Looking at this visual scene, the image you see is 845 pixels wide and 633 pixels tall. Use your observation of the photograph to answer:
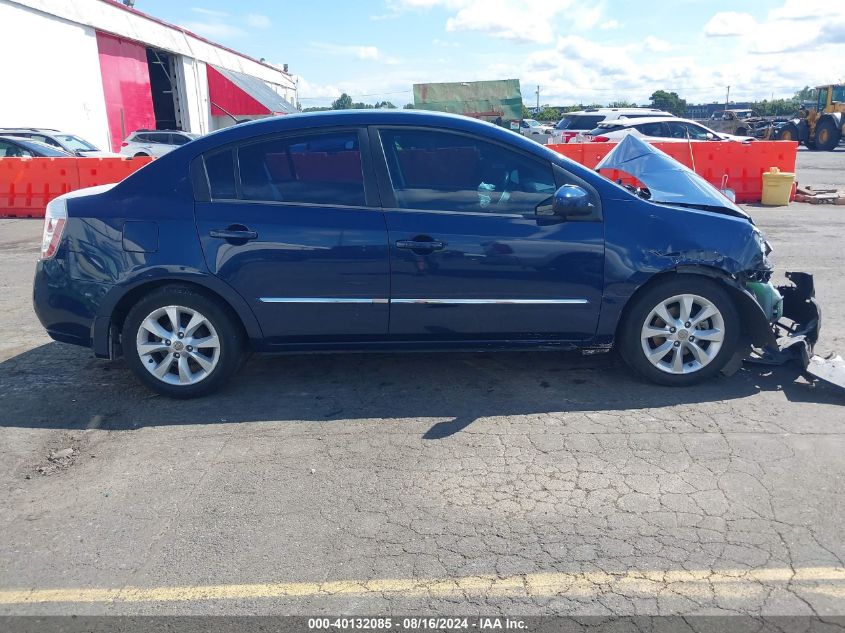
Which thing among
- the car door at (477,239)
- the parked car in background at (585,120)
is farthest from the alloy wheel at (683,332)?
the parked car in background at (585,120)

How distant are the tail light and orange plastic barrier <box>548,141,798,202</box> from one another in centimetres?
1070

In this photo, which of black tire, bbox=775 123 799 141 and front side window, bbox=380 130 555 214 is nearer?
front side window, bbox=380 130 555 214

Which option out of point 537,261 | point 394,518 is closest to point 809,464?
point 537,261

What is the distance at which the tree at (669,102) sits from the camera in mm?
67125

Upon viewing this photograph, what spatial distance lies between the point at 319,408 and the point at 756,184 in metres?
12.5

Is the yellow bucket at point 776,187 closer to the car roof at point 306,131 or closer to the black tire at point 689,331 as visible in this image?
the black tire at point 689,331

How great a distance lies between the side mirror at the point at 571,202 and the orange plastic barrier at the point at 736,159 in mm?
9656

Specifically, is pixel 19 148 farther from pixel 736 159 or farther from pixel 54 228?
pixel 736 159

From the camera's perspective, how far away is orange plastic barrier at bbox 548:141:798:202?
14.0 meters

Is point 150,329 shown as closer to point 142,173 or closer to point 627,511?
point 142,173

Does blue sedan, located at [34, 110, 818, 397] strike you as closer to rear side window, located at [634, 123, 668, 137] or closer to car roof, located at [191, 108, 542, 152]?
car roof, located at [191, 108, 542, 152]

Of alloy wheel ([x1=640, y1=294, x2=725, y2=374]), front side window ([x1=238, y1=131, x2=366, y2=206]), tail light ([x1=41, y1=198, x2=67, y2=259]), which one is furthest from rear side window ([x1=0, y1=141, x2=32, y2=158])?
alloy wheel ([x1=640, y1=294, x2=725, y2=374])

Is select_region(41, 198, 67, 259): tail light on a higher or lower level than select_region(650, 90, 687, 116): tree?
lower

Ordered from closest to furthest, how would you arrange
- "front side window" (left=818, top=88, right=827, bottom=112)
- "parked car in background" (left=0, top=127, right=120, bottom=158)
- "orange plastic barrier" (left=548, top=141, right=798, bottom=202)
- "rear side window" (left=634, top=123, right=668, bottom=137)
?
"orange plastic barrier" (left=548, top=141, right=798, bottom=202) < "parked car in background" (left=0, top=127, right=120, bottom=158) < "rear side window" (left=634, top=123, right=668, bottom=137) < "front side window" (left=818, top=88, right=827, bottom=112)
